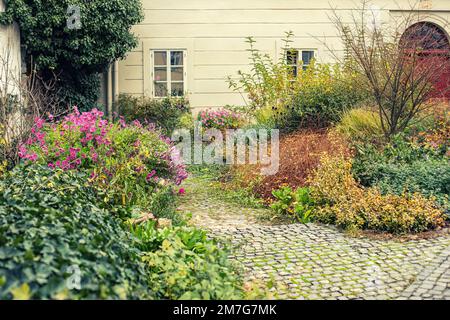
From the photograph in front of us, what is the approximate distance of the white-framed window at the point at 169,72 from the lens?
50.2 feet

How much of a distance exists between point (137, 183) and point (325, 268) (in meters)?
3.03

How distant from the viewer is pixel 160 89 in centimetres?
1534

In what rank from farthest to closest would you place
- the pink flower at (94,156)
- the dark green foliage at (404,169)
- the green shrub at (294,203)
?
the dark green foliage at (404,169)
the green shrub at (294,203)
the pink flower at (94,156)

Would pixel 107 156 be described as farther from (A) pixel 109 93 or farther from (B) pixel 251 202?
(A) pixel 109 93

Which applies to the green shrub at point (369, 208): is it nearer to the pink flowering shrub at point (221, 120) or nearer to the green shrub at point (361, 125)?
the green shrub at point (361, 125)

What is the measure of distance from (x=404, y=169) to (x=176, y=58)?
362 inches

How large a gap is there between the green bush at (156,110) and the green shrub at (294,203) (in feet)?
23.6

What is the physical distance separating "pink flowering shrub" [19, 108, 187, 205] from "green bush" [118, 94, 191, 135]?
6398 millimetres

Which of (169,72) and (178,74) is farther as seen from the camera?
(178,74)

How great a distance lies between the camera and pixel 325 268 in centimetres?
528

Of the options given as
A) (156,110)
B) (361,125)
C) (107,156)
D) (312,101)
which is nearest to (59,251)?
(107,156)

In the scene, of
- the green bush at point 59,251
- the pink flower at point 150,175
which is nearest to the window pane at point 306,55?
the pink flower at point 150,175

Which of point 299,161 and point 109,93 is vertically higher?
point 109,93

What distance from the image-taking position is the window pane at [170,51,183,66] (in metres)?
15.4
